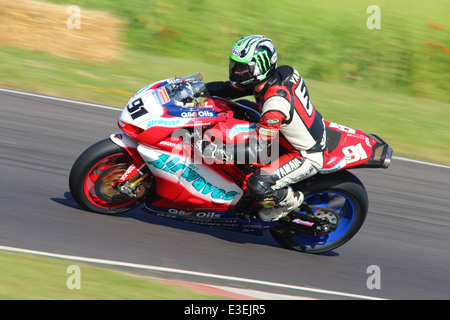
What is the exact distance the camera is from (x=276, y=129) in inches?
208

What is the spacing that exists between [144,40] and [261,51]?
948cm

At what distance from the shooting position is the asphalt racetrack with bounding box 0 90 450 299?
18.0ft

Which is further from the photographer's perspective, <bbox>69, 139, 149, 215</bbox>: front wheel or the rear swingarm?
the rear swingarm

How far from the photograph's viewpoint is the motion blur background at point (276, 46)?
35.2ft

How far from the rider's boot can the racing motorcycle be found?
0.13 metres

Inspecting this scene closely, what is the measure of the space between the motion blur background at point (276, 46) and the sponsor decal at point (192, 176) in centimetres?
459

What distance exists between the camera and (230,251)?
5941 mm

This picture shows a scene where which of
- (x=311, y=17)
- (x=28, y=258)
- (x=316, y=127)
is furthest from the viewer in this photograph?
(x=311, y=17)

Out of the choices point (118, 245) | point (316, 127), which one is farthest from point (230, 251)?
point (316, 127)

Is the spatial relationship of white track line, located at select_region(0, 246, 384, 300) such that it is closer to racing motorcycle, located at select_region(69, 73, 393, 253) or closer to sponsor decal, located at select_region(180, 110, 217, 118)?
racing motorcycle, located at select_region(69, 73, 393, 253)

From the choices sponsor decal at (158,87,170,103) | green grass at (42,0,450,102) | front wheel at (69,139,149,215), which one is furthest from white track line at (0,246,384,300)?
green grass at (42,0,450,102)

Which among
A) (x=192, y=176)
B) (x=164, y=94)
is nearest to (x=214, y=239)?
(x=192, y=176)

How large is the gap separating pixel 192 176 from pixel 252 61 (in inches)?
49.2
